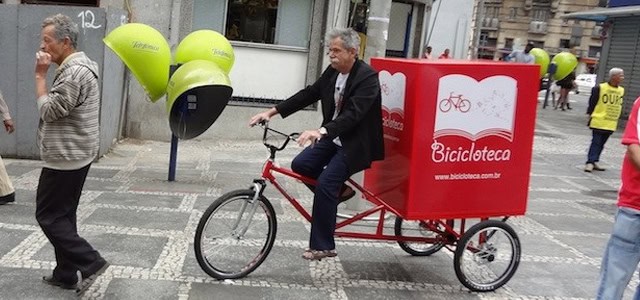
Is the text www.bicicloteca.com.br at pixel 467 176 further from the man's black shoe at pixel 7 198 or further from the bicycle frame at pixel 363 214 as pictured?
the man's black shoe at pixel 7 198

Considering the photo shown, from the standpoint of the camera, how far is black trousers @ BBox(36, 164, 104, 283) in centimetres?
394

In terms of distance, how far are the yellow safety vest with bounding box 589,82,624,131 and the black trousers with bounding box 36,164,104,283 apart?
8885 millimetres

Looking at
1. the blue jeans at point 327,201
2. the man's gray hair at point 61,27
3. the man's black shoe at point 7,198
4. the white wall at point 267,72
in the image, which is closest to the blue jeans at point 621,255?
the blue jeans at point 327,201

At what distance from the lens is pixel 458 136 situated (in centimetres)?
458

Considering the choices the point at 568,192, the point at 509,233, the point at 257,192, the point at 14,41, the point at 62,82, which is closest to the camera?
the point at 62,82

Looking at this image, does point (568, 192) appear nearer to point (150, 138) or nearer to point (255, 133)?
point (255, 133)

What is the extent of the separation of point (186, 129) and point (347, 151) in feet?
11.6

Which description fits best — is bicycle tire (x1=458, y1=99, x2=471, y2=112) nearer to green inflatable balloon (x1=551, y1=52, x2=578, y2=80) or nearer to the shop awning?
the shop awning

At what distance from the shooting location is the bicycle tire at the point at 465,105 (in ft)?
14.9

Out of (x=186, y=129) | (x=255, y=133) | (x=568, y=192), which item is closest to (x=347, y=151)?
(x=186, y=129)

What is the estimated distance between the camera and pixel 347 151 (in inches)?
179

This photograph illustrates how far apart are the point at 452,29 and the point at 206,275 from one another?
834 inches

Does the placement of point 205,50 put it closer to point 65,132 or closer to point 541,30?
point 65,132

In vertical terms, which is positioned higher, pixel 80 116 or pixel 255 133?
pixel 80 116
